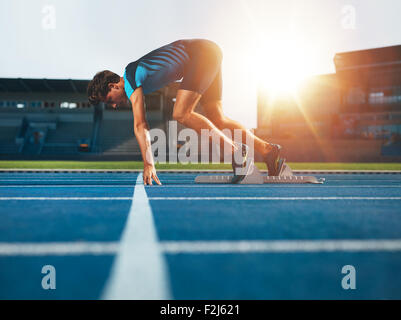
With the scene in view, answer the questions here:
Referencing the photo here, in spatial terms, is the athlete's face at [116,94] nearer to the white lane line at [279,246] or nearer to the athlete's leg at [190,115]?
the athlete's leg at [190,115]

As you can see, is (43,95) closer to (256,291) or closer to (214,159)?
(214,159)

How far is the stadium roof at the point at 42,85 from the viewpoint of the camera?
33219mm

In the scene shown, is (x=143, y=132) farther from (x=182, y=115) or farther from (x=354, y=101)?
(x=354, y=101)

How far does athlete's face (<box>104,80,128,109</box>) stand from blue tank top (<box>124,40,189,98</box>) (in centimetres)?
13

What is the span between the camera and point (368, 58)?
1580 inches

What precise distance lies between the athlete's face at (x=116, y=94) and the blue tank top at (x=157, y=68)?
13 centimetres

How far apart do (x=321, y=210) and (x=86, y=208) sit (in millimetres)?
2111

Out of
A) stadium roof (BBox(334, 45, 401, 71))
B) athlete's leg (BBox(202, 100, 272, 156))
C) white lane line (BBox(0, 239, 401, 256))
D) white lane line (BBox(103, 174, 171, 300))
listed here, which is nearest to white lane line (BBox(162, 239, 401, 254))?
white lane line (BBox(0, 239, 401, 256))

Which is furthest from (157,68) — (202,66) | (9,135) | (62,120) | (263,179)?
(62,120)

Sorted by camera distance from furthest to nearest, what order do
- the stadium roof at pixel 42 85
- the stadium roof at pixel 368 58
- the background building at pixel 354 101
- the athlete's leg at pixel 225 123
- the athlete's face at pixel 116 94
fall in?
the background building at pixel 354 101
the stadium roof at pixel 368 58
the stadium roof at pixel 42 85
the athlete's leg at pixel 225 123
the athlete's face at pixel 116 94

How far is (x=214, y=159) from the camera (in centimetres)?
1992

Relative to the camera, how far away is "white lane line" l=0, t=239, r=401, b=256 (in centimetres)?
166

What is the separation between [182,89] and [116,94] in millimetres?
982

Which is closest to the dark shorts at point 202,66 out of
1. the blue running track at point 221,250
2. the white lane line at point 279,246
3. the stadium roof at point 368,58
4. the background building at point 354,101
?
the blue running track at point 221,250
